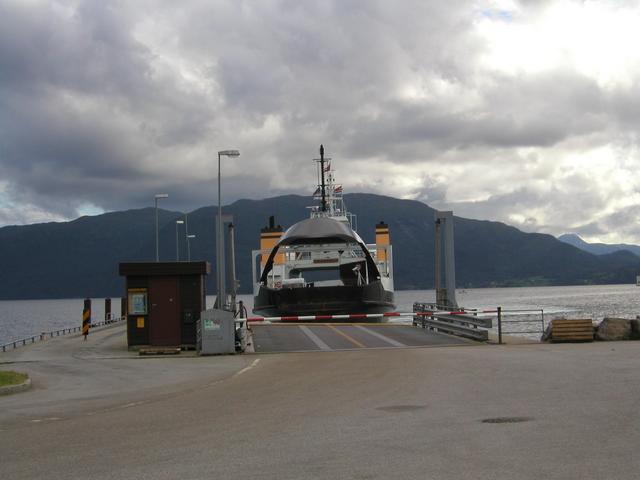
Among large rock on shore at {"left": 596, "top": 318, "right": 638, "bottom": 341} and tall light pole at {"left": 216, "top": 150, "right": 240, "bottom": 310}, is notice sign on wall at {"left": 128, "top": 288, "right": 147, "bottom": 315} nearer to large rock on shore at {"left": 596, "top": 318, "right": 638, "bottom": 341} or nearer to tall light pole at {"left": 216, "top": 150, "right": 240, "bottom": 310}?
tall light pole at {"left": 216, "top": 150, "right": 240, "bottom": 310}

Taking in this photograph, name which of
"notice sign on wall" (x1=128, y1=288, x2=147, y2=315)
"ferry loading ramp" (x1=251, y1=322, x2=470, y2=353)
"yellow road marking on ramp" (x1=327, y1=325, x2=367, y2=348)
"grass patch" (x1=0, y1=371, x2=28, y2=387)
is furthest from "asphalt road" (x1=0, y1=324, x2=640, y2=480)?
"yellow road marking on ramp" (x1=327, y1=325, x2=367, y2=348)

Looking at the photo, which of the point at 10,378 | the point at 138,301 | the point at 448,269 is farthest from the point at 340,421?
the point at 448,269

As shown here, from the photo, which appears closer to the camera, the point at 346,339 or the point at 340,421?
the point at 340,421

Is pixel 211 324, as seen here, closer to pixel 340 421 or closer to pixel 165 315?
pixel 165 315

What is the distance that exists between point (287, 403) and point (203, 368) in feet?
23.5

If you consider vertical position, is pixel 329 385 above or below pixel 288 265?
below

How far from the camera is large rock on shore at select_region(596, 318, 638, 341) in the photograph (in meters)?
21.6

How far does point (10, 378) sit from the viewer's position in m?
14.8

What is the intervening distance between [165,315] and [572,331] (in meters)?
11.0

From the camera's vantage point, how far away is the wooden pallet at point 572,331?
2144cm

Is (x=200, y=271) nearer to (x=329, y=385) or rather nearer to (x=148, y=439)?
(x=329, y=385)

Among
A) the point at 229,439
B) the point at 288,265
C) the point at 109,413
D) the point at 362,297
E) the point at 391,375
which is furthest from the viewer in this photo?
the point at 288,265

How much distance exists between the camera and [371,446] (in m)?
7.59

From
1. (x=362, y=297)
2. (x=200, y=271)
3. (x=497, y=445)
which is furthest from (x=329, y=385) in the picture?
(x=362, y=297)
